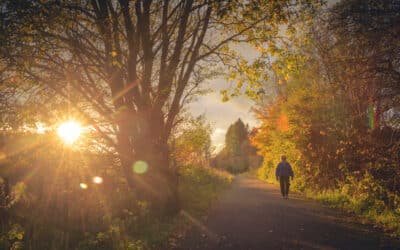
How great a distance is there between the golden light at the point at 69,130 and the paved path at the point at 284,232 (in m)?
5.06

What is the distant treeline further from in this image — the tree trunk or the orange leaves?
the tree trunk

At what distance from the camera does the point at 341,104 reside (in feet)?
60.7

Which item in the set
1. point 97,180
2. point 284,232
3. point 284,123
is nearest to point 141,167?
point 97,180

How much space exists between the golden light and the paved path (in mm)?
5059

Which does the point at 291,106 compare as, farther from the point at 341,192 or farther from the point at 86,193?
the point at 86,193

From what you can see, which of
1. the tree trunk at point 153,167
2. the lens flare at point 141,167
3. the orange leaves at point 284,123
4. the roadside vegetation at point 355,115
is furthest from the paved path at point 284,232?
the orange leaves at point 284,123

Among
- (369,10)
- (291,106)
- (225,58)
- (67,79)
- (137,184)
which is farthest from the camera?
(291,106)

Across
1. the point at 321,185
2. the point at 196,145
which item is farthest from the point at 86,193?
the point at 321,185

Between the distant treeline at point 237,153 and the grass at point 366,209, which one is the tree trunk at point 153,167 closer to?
the grass at point 366,209

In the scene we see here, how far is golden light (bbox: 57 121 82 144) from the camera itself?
12.3 meters

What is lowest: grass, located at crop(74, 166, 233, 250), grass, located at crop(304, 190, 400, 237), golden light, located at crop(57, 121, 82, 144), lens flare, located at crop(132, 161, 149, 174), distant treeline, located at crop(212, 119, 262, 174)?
grass, located at crop(74, 166, 233, 250)

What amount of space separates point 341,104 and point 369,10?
9.95 meters

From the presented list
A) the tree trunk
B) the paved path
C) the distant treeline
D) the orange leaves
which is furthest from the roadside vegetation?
the distant treeline

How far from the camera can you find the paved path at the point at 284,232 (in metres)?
7.67
